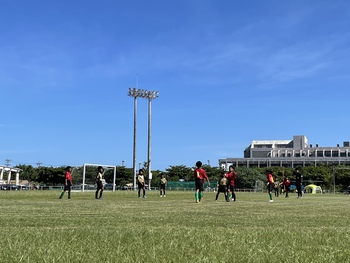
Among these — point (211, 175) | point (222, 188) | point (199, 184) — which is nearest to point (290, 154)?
point (211, 175)

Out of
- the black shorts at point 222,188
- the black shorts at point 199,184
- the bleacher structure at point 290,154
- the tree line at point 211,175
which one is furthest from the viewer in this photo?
the bleacher structure at point 290,154

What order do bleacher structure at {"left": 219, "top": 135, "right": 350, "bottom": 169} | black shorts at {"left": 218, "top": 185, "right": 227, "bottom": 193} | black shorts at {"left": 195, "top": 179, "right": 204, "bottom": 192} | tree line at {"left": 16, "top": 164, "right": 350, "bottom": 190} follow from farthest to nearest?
1. bleacher structure at {"left": 219, "top": 135, "right": 350, "bottom": 169}
2. tree line at {"left": 16, "top": 164, "right": 350, "bottom": 190}
3. black shorts at {"left": 218, "top": 185, "right": 227, "bottom": 193}
4. black shorts at {"left": 195, "top": 179, "right": 204, "bottom": 192}

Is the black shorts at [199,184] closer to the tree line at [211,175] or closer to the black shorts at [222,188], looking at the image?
the black shorts at [222,188]

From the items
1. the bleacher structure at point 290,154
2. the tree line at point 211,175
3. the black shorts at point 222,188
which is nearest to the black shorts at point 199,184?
the black shorts at point 222,188

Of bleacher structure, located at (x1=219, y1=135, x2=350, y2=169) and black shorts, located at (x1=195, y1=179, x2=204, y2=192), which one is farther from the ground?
bleacher structure, located at (x1=219, y1=135, x2=350, y2=169)

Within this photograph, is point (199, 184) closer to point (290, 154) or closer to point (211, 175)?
point (211, 175)

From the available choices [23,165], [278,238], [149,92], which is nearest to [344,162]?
[149,92]

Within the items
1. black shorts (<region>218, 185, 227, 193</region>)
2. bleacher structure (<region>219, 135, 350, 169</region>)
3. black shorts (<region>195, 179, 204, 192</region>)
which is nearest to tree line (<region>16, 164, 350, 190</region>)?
bleacher structure (<region>219, 135, 350, 169</region>)

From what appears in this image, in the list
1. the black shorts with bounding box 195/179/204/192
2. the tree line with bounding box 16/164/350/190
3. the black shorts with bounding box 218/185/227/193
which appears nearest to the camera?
the black shorts with bounding box 195/179/204/192

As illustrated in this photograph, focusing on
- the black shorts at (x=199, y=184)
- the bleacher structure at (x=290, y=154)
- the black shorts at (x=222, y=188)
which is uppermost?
the bleacher structure at (x=290, y=154)

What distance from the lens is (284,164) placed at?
15650cm

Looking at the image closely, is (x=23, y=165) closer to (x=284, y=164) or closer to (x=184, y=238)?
(x=284, y=164)

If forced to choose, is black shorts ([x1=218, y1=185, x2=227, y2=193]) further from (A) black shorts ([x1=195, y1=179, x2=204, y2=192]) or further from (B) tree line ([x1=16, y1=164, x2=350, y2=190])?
(B) tree line ([x1=16, y1=164, x2=350, y2=190])

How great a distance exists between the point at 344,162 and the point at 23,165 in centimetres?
10905
